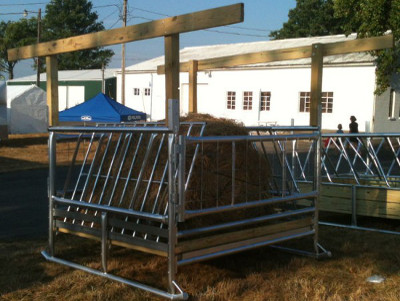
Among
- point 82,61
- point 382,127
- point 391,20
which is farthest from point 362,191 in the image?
point 82,61

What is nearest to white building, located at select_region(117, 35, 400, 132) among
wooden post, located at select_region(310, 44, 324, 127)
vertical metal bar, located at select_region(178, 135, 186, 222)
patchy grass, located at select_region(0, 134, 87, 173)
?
patchy grass, located at select_region(0, 134, 87, 173)

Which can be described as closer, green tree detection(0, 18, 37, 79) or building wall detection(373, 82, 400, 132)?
building wall detection(373, 82, 400, 132)

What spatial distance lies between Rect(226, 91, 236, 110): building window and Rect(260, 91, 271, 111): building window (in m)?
2.00

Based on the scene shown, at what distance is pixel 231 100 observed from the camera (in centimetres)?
→ 3262

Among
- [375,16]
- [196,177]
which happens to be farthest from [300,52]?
[375,16]

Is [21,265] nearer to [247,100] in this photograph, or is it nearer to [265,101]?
[265,101]

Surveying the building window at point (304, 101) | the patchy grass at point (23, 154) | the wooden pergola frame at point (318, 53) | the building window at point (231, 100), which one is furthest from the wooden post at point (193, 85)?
the building window at point (231, 100)

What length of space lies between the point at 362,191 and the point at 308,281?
296 centimetres

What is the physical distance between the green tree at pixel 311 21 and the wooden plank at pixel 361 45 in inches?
1781

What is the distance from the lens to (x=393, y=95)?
2834 cm

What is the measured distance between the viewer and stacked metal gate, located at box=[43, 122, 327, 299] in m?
4.32

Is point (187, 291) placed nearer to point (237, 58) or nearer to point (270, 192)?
point (270, 192)

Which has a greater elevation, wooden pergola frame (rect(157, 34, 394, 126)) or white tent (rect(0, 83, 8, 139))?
wooden pergola frame (rect(157, 34, 394, 126))

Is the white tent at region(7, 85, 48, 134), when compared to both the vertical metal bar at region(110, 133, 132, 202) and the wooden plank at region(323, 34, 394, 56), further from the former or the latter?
the wooden plank at region(323, 34, 394, 56)
